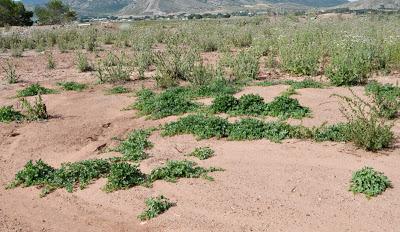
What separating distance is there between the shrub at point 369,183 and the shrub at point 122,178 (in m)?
2.39

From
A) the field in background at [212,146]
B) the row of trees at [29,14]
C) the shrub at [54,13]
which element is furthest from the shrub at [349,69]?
the shrub at [54,13]

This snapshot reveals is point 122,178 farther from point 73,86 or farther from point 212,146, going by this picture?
point 73,86

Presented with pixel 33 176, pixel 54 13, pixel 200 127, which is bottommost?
pixel 54 13

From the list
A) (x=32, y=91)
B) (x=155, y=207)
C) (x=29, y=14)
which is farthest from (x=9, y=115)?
(x=29, y=14)

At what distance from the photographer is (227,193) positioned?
5270 mm

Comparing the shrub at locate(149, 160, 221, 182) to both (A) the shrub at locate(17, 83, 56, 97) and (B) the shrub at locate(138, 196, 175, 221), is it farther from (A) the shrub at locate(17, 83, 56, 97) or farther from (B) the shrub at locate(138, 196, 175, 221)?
(A) the shrub at locate(17, 83, 56, 97)

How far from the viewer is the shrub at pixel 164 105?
8.28m

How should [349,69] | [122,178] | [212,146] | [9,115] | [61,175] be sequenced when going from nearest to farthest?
[122,178]
[61,175]
[212,146]
[9,115]
[349,69]

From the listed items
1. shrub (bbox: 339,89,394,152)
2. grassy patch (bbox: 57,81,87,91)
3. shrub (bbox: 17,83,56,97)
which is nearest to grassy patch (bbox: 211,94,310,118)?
shrub (bbox: 339,89,394,152)

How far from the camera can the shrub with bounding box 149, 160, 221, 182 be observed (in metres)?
5.70

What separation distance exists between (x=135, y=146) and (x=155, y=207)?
1.93m

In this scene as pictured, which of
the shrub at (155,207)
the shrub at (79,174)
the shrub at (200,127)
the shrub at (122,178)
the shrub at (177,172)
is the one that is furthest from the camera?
the shrub at (200,127)

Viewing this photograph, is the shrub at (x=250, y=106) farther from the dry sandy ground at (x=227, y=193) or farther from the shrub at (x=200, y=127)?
the dry sandy ground at (x=227, y=193)

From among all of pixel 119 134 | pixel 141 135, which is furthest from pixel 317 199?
pixel 119 134
